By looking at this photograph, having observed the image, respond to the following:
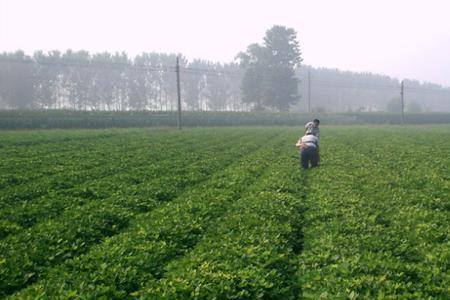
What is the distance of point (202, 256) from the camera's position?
825cm

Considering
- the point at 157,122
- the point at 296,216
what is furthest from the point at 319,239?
the point at 157,122

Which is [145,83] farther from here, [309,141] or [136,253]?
[136,253]

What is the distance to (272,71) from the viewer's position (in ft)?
403

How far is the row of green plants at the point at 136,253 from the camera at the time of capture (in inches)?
269

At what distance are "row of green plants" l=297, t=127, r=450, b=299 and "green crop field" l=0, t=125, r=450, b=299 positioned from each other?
0.11ft

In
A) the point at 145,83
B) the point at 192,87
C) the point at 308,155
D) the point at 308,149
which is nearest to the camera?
the point at 308,149

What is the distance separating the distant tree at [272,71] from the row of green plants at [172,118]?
14129 millimetres

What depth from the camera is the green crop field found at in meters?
6.97

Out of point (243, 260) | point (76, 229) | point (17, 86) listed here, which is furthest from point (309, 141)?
point (17, 86)

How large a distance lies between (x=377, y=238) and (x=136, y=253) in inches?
225

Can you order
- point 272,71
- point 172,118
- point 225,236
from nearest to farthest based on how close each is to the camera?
point 225,236
point 172,118
point 272,71

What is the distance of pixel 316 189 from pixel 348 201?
2.63 meters

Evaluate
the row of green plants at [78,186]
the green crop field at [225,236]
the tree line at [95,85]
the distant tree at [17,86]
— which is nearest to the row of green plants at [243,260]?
the green crop field at [225,236]

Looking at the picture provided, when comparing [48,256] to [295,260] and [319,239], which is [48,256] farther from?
[319,239]
